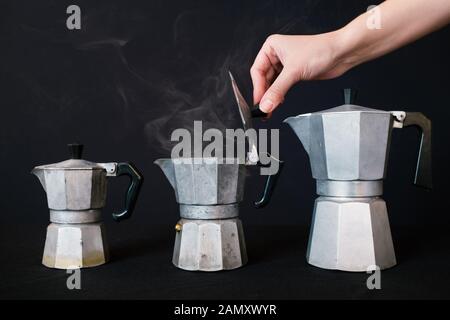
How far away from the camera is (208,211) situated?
2.88 ft

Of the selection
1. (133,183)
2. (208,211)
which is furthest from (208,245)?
(133,183)

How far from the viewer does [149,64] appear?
5.42ft

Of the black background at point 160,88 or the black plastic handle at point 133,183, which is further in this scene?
the black background at point 160,88

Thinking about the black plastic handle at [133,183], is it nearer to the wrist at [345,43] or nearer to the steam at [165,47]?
the wrist at [345,43]

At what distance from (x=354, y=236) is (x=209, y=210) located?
0.93 feet

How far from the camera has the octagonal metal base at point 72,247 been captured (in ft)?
2.98

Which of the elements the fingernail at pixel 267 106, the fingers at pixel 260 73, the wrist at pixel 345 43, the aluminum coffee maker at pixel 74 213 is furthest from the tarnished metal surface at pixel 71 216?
the wrist at pixel 345 43

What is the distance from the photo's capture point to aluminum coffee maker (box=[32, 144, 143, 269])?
91cm

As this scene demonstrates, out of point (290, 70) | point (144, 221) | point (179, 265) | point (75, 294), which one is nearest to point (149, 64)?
point (144, 221)

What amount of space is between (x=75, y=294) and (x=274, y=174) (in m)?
0.46

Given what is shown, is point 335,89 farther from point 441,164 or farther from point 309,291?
point 309,291

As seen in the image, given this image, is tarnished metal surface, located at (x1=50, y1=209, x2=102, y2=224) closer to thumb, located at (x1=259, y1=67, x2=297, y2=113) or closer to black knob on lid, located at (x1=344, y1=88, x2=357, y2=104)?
thumb, located at (x1=259, y1=67, x2=297, y2=113)

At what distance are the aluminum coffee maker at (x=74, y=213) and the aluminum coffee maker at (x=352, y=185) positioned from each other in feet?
1.46

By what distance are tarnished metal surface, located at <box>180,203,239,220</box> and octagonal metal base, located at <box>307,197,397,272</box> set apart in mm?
188
